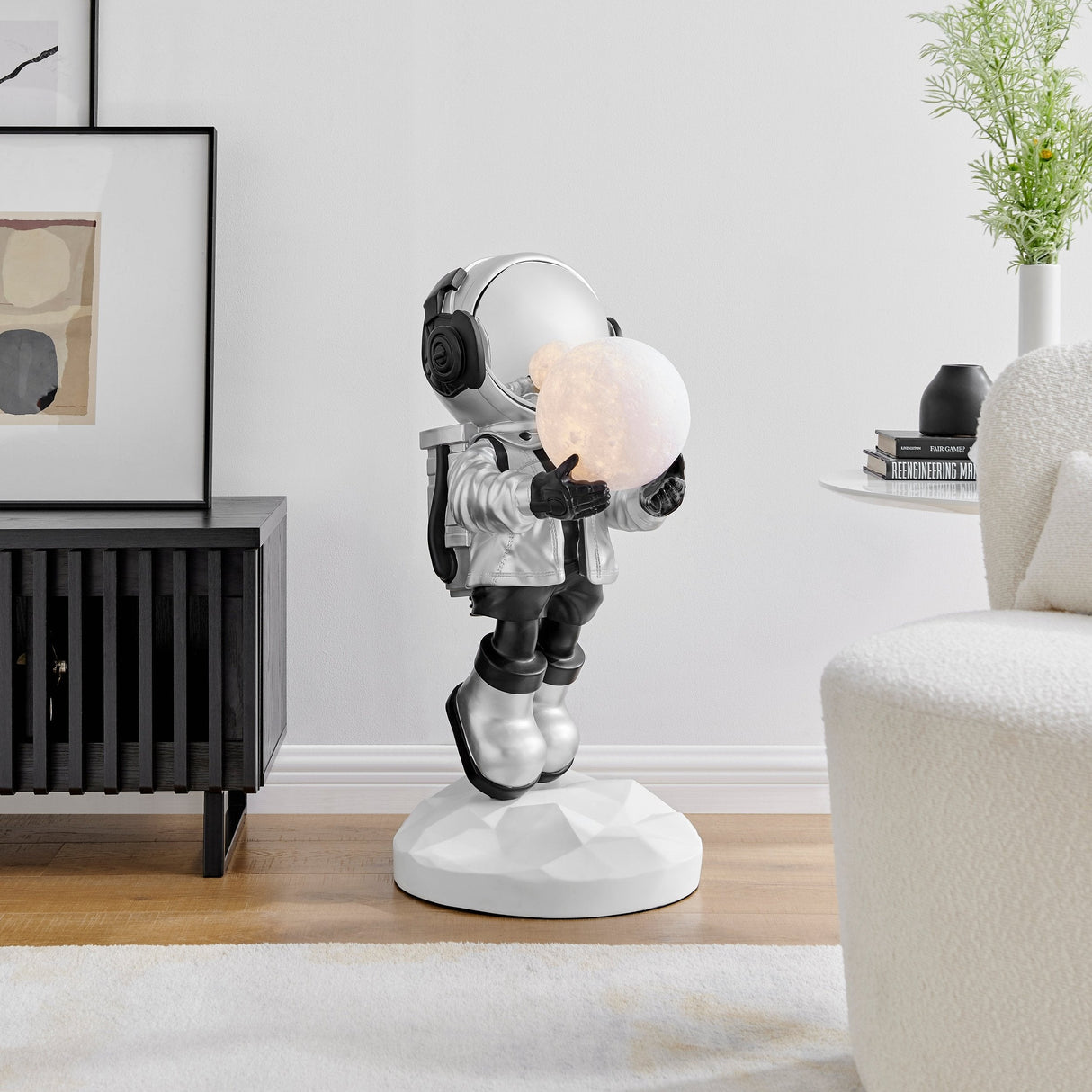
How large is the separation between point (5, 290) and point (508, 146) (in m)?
0.93

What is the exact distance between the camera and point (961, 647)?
3.45ft

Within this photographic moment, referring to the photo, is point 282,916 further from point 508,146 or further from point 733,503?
point 508,146

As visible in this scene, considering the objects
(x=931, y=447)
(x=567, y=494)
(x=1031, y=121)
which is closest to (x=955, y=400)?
(x=931, y=447)

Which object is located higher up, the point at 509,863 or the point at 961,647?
the point at 961,647

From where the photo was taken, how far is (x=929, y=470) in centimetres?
174

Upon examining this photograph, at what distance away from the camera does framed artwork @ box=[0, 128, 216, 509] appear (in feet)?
6.58

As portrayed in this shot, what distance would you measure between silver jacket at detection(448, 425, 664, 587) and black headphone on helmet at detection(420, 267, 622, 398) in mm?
87

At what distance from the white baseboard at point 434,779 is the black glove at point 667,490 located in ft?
2.39

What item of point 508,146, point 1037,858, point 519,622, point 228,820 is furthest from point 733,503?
point 1037,858

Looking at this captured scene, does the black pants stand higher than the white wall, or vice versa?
the white wall

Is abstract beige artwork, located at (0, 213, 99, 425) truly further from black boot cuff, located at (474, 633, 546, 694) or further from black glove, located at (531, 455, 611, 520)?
black glove, located at (531, 455, 611, 520)

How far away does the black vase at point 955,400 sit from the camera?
5.86ft

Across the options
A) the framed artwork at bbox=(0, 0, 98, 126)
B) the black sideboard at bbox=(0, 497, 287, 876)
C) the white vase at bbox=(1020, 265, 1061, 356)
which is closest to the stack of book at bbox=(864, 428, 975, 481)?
the white vase at bbox=(1020, 265, 1061, 356)

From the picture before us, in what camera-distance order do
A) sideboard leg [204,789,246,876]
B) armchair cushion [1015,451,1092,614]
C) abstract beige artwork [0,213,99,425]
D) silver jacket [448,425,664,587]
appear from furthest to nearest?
abstract beige artwork [0,213,99,425], sideboard leg [204,789,246,876], silver jacket [448,425,664,587], armchair cushion [1015,451,1092,614]
